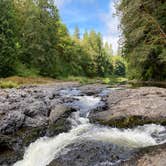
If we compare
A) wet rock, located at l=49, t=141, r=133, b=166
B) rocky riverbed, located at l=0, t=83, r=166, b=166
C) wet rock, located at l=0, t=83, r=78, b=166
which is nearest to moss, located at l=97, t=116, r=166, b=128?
rocky riverbed, located at l=0, t=83, r=166, b=166

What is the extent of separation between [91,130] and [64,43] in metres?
53.2

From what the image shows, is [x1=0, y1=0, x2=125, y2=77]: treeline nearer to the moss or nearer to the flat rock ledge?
the flat rock ledge

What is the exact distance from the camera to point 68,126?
1088 centimetres

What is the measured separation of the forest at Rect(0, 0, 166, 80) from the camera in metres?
26.0

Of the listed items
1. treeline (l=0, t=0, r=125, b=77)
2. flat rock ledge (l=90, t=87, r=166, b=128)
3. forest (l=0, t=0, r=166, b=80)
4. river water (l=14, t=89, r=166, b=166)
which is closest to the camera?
river water (l=14, t=89, r=166, b=166)

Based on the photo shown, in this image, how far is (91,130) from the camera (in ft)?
33.9

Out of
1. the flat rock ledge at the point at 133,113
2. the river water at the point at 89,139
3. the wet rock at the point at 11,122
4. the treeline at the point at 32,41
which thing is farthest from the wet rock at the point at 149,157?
the treeline at the point at 32,41

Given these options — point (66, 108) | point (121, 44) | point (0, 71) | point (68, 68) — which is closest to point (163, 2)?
point (121, 44)

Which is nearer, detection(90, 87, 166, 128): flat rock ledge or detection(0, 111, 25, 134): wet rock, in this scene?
detection(0, 111, 25, 134): wet rock

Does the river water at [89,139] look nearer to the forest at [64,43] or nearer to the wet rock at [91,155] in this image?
the wet rock at [91,155]

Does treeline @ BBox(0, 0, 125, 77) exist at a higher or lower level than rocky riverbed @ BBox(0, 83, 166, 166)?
higher

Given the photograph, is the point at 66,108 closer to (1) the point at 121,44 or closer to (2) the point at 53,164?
(2) the point at 53,164

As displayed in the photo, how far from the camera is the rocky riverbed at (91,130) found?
7.74 metres

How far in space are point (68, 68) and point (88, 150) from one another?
5323 cm
